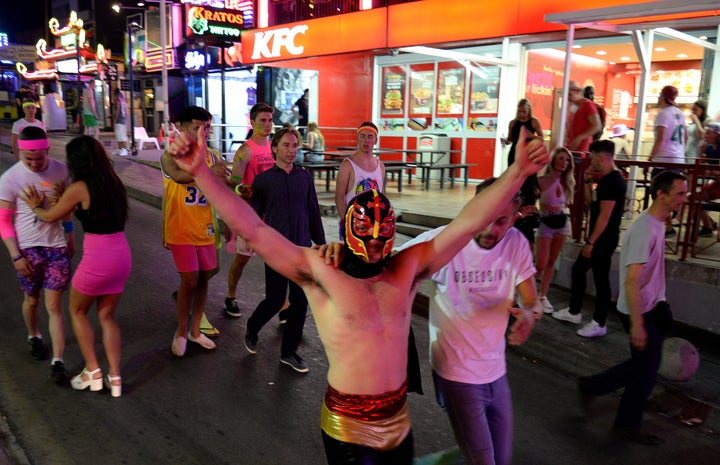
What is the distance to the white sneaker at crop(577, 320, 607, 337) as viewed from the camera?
573 cm

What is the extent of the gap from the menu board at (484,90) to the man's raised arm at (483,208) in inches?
487

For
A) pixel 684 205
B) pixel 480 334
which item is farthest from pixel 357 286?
pixel 684 205

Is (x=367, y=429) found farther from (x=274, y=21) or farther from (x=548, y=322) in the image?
(x=274, y=21)

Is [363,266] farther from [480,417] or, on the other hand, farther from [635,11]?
[635,11]

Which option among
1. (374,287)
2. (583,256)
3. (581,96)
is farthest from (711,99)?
(374,287)

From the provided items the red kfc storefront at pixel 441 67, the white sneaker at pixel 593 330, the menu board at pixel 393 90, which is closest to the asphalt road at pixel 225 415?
the white sneaker at pixel 593 330

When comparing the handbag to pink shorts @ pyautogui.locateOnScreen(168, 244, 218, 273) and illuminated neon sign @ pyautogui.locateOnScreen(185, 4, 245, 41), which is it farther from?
illuminated neon sign @ pyautogui.locateOnScreen(185, 4, 245, 41)

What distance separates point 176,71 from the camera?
30.6 metres

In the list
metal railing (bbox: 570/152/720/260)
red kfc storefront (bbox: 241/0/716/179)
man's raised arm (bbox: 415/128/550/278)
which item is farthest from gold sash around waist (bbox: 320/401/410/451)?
red kfc storefront (bbox: 241/0/716/179)

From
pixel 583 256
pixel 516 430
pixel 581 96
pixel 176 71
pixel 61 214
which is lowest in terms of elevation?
pixel 516 430

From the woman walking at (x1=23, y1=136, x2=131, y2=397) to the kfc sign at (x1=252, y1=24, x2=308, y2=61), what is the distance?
32.9 ft

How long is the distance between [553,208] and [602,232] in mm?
753

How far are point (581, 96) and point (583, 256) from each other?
4060mm

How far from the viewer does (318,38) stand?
512 inches
